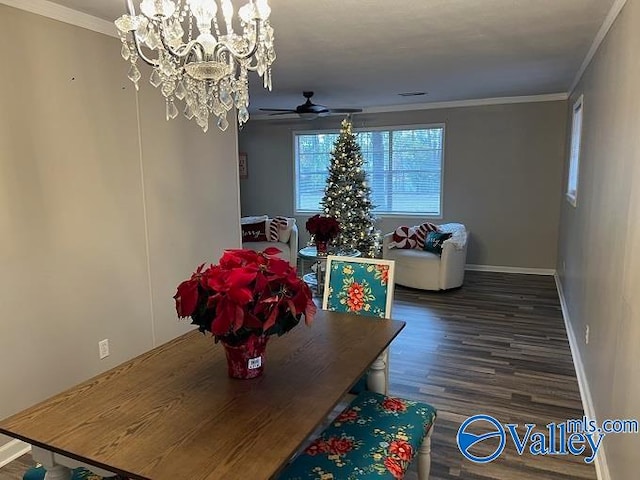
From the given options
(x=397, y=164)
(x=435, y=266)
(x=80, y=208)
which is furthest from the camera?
(x=397, y=164)

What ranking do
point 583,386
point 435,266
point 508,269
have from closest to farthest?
point 583,386 → point 435,266 → point 508,269

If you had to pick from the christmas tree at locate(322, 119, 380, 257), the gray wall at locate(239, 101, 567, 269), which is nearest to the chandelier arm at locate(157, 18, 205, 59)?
the christmas tree at locate(322, 119, 380, 257)

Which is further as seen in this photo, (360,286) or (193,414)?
(360,286)

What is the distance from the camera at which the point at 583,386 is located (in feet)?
10.2

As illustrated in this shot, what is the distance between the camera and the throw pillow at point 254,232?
645 centimetres

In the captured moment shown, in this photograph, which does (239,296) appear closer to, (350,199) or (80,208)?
(80,208)

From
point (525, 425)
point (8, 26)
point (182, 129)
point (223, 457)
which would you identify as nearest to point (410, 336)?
point (525, 425)

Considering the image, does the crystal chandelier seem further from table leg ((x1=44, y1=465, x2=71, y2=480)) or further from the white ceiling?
table leg ((x1=44, y1=465, x2=71, y2=480))

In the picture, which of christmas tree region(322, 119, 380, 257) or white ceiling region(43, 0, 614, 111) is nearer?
white ceiling region(43, 0, 614, 111)

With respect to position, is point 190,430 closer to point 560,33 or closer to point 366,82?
point 560,33

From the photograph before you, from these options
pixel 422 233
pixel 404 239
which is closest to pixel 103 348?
pixel 404 239

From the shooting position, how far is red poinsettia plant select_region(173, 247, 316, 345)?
4.91 ft

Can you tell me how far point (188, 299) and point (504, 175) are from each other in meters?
5.89

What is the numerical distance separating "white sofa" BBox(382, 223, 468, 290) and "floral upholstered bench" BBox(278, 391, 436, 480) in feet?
11.8
